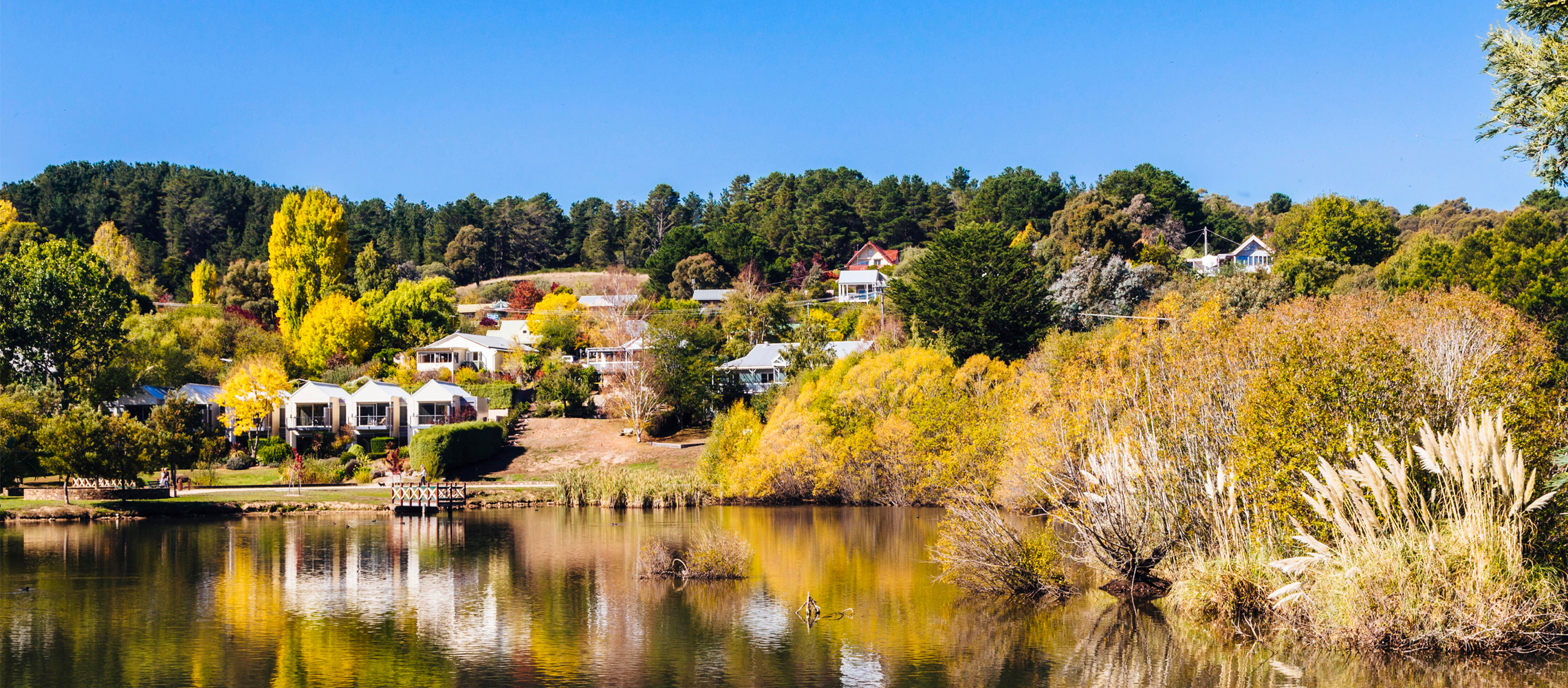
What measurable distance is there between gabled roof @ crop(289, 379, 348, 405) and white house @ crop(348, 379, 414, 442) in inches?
54.3

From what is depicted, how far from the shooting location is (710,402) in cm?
7075

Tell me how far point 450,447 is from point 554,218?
349ft

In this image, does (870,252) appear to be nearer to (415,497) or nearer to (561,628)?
(415,497)

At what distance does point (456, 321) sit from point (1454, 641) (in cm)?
8636

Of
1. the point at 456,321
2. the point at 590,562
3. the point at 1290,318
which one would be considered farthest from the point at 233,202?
the point at 1290,318

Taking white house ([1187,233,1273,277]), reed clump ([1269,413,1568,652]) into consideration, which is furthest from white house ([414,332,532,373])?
reed clump ([1269,413,1568,652])

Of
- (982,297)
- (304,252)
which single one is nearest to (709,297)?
(304,252)

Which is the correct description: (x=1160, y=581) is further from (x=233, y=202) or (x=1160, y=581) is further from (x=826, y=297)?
(x=233, y=202)

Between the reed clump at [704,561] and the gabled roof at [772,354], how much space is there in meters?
42.1

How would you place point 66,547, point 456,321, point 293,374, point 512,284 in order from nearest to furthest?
point 66,547
point 293,374
point 456,321
point 512,284

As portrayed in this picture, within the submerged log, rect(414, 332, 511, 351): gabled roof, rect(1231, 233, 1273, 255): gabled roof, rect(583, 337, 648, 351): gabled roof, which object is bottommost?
the submerged log

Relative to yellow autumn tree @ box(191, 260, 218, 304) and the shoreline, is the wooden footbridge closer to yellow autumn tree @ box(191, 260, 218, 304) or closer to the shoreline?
the shoreline

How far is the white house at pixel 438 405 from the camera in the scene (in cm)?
6806

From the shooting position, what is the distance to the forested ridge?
415 ft
